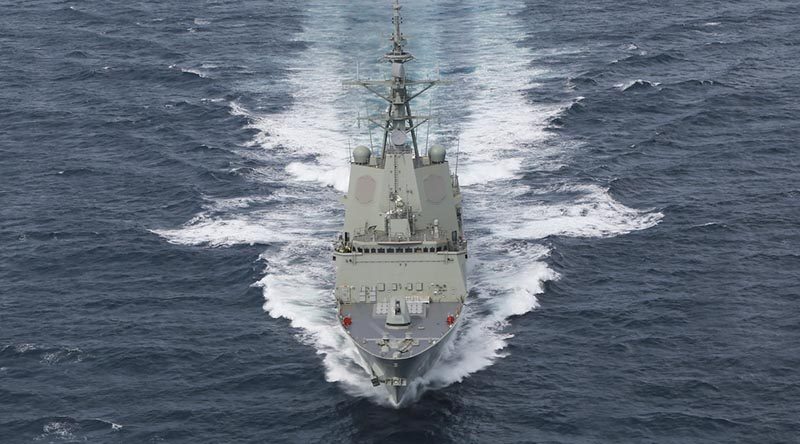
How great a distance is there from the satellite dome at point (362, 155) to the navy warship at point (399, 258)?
80 millimetres

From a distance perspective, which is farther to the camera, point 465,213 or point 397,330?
point 465,213

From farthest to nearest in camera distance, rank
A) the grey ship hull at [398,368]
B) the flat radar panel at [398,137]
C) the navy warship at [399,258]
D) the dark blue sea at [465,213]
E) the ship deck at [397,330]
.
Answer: the flat radar panel at [398,137] → the navy warship at [399,258] → the ship deck at [397,330] → the dark blue sea at [465,213] → the grey ship hull at [398,368]

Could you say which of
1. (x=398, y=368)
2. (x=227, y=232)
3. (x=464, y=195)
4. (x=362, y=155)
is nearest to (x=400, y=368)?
(x=398, y=368)

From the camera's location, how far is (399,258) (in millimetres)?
97250

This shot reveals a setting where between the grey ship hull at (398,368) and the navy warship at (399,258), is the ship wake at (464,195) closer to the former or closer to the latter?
the grey ship hull at (398,368)

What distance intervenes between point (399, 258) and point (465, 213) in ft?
81.7

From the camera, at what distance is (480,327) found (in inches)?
3910

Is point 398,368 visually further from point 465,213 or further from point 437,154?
point 465,213

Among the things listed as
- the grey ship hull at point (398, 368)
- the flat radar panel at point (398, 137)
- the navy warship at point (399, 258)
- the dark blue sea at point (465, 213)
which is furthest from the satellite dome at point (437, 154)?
the grey ship hull at point (398, 368)

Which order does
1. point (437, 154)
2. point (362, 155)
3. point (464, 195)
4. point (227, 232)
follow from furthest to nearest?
point (464, 195) < point (227, 232) < point (362, 155) < point (437, 154)

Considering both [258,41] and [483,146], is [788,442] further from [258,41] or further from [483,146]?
[258,41]

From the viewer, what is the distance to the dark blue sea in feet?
287

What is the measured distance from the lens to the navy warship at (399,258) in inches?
3511

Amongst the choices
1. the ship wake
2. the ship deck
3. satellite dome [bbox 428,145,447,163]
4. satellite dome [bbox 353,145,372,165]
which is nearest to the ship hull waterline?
the ship deck
